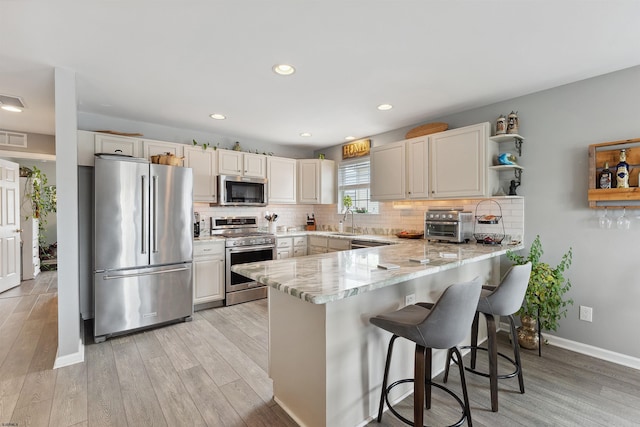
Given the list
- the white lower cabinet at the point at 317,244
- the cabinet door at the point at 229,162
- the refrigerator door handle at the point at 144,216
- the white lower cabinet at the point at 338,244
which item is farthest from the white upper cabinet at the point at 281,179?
the refrigerator door handle at the point at 144,216

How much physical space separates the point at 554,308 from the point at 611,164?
1346 mm

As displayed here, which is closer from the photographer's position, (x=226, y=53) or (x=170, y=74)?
(x=226, y=53)

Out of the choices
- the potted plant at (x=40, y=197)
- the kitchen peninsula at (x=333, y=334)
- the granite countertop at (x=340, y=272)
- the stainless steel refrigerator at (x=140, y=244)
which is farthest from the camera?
the potted plant at (x=40, y=197)

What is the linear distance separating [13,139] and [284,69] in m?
4.50

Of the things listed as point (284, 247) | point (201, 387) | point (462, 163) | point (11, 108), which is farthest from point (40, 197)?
point (462, 163)

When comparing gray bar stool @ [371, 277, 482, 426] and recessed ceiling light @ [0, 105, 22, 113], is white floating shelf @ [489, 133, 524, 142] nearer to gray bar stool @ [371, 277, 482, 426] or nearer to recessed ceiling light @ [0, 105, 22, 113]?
gray bar stool @ [371, 277, 482, 426]

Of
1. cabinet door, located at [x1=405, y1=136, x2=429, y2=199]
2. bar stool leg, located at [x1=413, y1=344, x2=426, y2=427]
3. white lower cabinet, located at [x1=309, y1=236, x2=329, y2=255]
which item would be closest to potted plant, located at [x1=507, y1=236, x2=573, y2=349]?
cabinet door, located at [x1=405, y1=136, x2=429, y2=199]

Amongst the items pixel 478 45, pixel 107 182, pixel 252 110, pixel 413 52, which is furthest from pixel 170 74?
pixel 478 45

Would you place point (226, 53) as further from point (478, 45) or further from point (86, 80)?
point (478, 45)

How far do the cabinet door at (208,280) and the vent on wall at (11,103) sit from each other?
2504 mm

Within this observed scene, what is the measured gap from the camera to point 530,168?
306 cm

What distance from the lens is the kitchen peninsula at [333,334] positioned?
1607 mm

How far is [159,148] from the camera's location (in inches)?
152

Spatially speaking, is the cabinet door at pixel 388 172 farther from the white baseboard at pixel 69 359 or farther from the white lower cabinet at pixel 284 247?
the white baseboard at pixel 69 359
